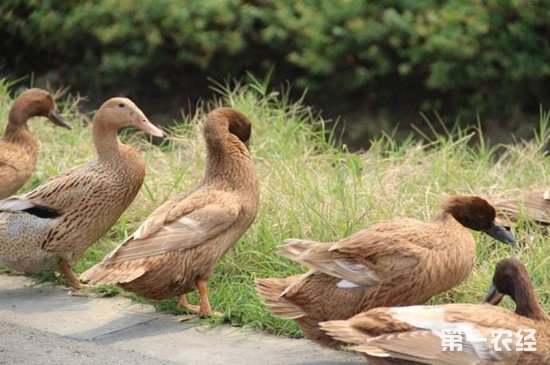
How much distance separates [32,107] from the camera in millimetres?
7828

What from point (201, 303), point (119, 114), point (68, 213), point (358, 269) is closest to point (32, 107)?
point (119, 114)

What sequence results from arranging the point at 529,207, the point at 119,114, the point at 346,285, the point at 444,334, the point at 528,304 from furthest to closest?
the point at 119,114, the point at 529,207, the point at 346,285, the point at 528,304, the point at 444,334

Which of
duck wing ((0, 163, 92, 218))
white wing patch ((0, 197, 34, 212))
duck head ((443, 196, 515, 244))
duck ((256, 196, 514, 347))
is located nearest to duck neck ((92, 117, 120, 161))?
duck wing ((0, 163, 92, 218))

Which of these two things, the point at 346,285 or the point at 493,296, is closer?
the point at 493,296

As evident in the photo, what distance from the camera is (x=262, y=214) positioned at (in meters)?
7.02

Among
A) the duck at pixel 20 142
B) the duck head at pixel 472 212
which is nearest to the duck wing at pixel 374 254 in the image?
the duck head at pixel 472 212

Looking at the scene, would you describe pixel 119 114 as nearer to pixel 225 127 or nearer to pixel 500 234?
pixel 225 127

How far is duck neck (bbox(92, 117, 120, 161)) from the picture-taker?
685cm

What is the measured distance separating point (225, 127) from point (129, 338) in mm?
1185

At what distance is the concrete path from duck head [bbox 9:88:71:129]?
1468mm

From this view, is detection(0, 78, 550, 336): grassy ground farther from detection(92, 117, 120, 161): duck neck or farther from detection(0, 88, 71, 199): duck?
detection(92, 117, 120, 161): duck neck

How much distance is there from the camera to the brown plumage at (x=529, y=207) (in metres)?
6.76

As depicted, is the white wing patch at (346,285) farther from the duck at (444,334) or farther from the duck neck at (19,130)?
the duck neck at (19,130)

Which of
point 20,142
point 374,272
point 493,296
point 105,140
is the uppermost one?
point 105,140
